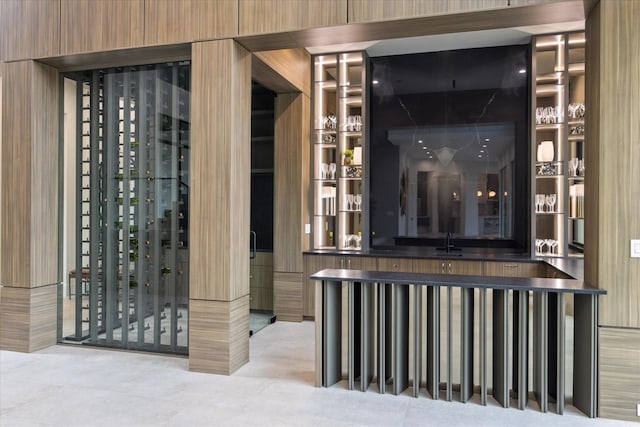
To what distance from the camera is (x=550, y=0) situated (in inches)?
118

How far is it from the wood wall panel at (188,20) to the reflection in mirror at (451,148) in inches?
99.4

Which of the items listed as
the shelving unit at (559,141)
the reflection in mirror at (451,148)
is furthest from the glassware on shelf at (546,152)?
the reflection in mirror at (451,148)

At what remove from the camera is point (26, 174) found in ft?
14.0

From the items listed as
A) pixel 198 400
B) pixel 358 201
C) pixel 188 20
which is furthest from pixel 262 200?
pixel 198 400

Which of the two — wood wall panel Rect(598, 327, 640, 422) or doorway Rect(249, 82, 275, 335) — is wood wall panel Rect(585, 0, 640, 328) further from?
doorway Rect(249, 82, 275, 335)

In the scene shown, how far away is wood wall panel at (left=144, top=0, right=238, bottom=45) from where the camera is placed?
12.1ft

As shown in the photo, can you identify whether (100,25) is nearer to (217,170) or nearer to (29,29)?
(29,29)

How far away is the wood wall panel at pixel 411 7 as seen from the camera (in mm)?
3082

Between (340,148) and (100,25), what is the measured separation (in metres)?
2.82

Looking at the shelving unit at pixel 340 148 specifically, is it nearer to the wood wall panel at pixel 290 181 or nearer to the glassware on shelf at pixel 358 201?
the glassware on shelf at pixel 358 201

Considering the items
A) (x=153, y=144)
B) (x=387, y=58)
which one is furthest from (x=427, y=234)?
(x=153, y=144)

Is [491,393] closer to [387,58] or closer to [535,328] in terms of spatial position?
[535,328]

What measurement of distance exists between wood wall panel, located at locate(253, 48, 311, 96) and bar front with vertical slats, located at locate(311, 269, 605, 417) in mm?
2248

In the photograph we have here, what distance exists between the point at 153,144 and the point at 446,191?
3.33 metres
